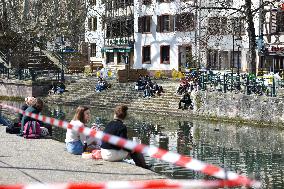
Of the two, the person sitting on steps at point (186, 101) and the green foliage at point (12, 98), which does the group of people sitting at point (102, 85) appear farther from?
the person sitting on steps at point (186, 101)

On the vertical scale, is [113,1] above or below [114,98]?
above

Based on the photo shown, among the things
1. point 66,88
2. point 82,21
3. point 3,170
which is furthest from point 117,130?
point 82,21

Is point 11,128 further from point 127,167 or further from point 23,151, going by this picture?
point 127,167

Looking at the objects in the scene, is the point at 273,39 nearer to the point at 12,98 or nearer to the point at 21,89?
the point at 21,89

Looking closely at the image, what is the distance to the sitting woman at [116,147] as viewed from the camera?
12.0 meters

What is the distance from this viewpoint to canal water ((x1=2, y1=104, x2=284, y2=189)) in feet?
50.6

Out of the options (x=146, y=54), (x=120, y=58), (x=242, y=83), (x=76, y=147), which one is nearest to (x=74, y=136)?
(x=76, y=147)

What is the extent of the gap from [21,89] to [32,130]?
109 feet

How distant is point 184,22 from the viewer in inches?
2082

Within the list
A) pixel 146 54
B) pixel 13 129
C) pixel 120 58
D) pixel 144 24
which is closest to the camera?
pixel 13 129

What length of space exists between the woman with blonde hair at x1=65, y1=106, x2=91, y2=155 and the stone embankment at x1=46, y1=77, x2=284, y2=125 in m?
17.0

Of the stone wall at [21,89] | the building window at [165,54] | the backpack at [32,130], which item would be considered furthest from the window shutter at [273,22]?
the backpack at [32,130]

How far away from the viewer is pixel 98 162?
40.4 feet

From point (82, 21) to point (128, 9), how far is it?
12169 mm
